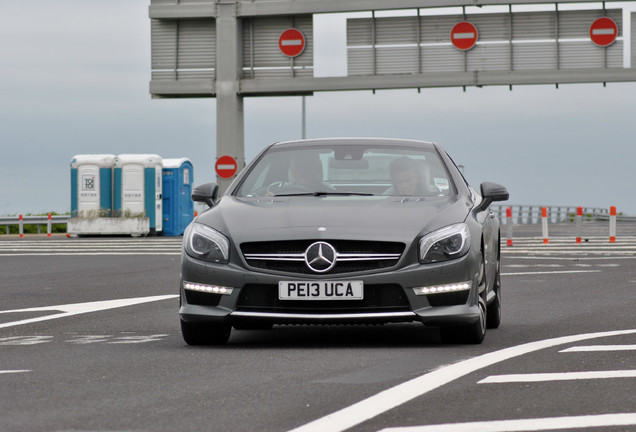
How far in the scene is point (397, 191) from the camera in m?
8.62

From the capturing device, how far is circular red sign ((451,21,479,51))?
36.5m

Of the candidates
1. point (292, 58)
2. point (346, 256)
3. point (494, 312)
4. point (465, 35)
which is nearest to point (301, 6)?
point (292, 58)

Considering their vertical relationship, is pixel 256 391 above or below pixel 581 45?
below

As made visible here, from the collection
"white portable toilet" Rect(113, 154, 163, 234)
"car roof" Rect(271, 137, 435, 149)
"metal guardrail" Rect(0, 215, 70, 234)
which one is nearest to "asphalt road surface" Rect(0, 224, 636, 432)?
"car roof" Rect(271, 137, 435, 149)

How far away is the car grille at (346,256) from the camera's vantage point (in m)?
7.56

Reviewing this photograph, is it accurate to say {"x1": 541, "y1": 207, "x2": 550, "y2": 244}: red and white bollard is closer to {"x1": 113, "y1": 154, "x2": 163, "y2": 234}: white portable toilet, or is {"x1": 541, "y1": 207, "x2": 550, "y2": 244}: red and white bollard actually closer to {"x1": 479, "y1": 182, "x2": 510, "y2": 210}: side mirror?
{"x1": 113, "y1": 154, "x2": 163, "y2": 234}: white portable toilet

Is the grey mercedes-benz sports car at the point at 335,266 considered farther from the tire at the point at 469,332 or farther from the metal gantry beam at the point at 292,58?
the metal gantry beam at the point at 292,58

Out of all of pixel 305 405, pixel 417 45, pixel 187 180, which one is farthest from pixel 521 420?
pixel 187 180

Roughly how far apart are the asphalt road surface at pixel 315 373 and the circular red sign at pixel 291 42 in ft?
83.1

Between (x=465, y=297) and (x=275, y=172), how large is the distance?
1951 mm

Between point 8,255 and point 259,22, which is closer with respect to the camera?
point 8,255

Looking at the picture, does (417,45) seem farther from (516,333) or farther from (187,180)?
(516,333)

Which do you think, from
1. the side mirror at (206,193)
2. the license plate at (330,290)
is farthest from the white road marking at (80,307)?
the license plate at (330,290)

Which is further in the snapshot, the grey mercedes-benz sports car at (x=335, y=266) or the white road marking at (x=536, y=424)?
the grey mercedes-benz sports car at (x=335, y=266)
